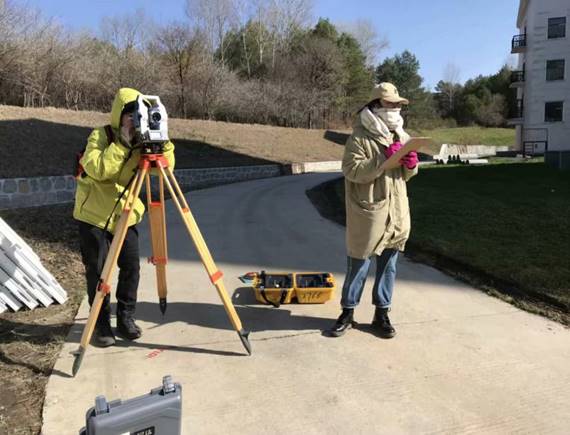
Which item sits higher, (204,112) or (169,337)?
(204,112)

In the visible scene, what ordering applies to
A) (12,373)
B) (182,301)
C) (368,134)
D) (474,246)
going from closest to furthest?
1. (12,373)
2. (368,134)
3. (182,301)
4. (474,246)

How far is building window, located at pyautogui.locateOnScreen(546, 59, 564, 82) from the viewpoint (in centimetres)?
3638

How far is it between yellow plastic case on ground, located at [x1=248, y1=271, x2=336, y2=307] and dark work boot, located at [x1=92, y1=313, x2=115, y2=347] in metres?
1.35

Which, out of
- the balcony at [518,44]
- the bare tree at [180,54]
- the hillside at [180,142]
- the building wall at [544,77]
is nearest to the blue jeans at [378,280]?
the hillside at [180,142]

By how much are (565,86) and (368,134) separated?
3896 cm

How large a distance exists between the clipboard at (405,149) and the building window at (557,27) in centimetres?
3988

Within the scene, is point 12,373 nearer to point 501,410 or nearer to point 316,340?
point 316,340

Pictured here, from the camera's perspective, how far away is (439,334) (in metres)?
3.95

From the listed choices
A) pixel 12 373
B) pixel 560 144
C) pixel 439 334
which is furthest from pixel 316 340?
pixel 560 144

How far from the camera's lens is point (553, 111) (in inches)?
1452

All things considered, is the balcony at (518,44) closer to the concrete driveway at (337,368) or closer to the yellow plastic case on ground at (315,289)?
the concrete driveway at (337,368)

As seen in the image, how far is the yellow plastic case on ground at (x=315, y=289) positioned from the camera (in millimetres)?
4522

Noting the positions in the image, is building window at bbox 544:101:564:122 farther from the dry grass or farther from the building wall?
the dry grass

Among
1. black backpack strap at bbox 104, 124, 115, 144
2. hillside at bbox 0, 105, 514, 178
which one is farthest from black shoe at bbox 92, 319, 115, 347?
hillside at bbox 0, 105, 514, 178
